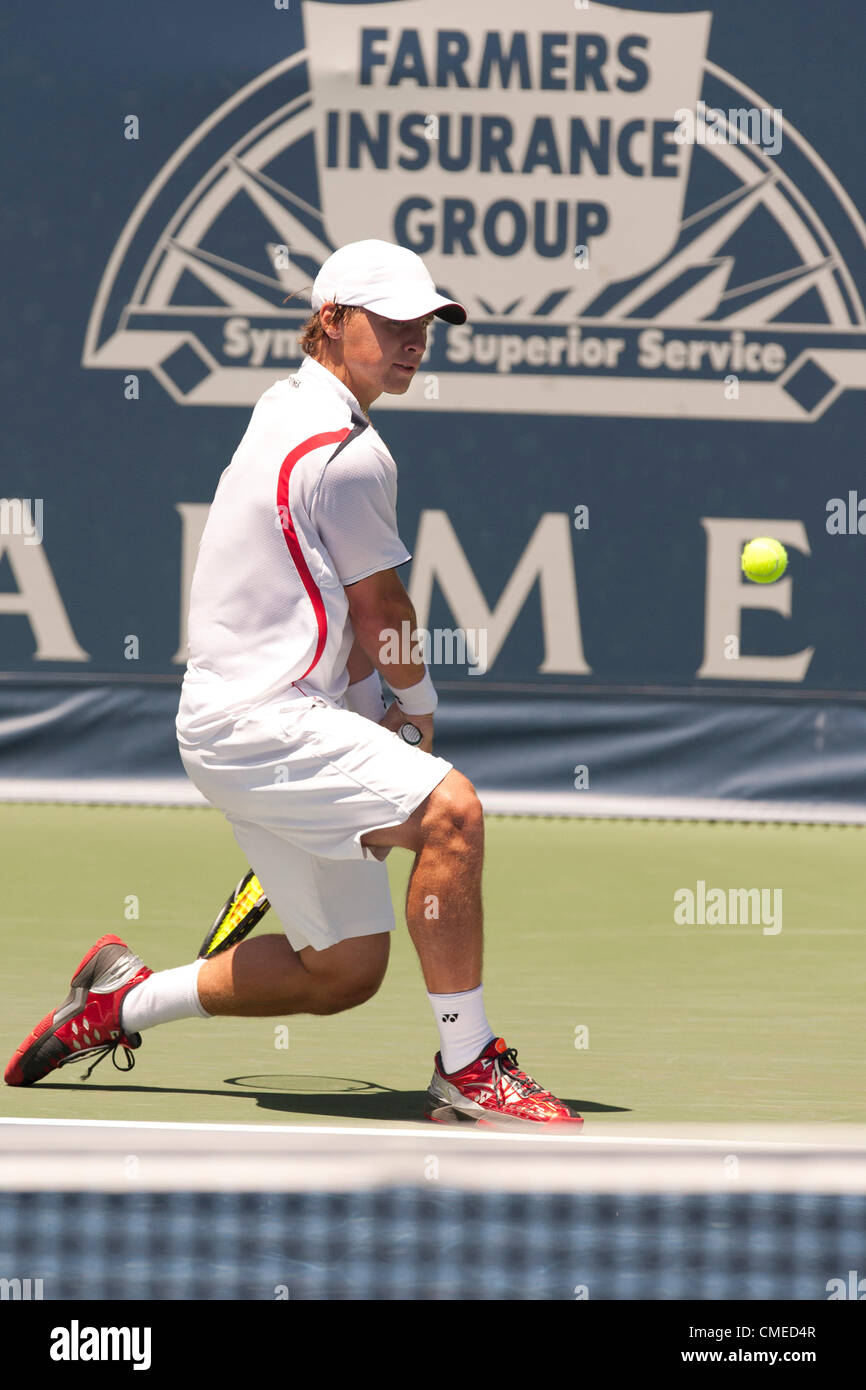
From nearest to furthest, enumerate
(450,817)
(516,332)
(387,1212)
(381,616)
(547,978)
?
(387,1212) < (450,817) < (381,616) < (547,978) < (516,332)

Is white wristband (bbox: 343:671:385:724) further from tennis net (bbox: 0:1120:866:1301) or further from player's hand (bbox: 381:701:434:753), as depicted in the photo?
tennis net (bbox: 0:1120:866:1301)

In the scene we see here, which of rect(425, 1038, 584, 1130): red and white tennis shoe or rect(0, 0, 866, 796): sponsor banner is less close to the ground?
rect(0, 0, 866, 796): sponsor banner

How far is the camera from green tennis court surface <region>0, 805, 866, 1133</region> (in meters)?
3.90

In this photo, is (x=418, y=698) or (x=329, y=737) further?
(x=418, y=698)

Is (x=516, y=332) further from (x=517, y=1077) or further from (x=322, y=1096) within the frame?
(x=517, y=1077)

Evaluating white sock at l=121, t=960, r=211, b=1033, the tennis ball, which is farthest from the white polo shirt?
the tennis ball

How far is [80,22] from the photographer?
8.15 metres

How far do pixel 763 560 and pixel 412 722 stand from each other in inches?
143

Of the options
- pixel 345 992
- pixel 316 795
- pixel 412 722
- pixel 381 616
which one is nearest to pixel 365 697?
pixel 412 722

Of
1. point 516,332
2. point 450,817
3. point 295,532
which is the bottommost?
point 450,817

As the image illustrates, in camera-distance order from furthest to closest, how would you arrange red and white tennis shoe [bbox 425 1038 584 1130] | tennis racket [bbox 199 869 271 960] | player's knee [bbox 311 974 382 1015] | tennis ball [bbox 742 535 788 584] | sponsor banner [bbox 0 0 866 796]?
sponsor banner [bbox 0 0 866 796]
tennis ball [bbox 742 535 788 584]
tennis racket [bbox 199 869 271 960]
player's knee [bbox 311 974 382 1015]
red and white tennis shoe [bbox 425 1038 584 1130]

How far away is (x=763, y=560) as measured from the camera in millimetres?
7289

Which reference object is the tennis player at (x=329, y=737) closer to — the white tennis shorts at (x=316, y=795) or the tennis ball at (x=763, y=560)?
the white tennis shorts at (x=316, y=795)

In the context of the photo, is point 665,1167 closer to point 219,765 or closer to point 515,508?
point 219,765
